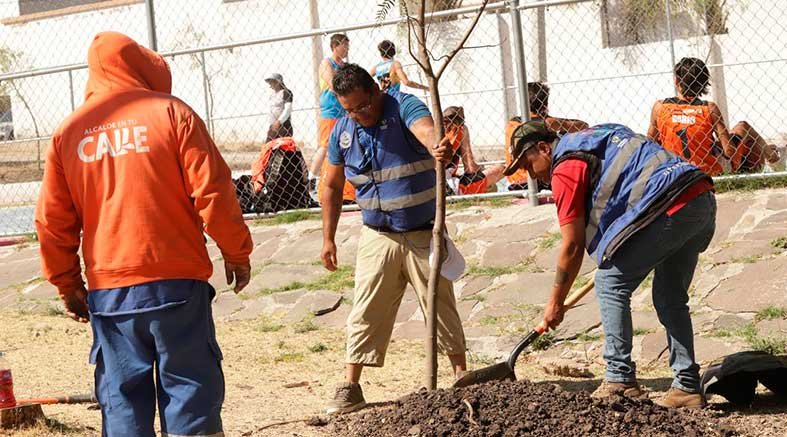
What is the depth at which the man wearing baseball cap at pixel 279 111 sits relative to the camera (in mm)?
11891

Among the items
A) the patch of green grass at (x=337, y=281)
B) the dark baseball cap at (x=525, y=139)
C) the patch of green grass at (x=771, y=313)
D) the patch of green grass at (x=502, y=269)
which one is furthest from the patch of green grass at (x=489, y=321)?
the dark baseball cap at (x=525, y=139)

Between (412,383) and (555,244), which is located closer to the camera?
(412,383)

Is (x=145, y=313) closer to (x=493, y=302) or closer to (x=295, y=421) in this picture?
(x=295, y=421)

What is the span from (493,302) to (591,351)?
3.80 feet

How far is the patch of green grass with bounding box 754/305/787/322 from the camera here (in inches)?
273

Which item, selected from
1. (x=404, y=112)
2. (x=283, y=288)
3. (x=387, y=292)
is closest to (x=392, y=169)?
(x=404, y=112)

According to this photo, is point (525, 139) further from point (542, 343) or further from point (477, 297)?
point (477, 297)

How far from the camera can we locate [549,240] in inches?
345

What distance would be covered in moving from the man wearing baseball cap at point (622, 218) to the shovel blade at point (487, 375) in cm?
51

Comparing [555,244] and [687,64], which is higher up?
[687,64]

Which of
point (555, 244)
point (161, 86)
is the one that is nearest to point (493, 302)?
point (555, 244)

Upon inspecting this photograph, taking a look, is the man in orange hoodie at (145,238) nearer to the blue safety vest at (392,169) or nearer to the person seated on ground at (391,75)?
the blue safety vest at (392,169)

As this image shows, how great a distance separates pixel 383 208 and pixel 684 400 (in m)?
1.86

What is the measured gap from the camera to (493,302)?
8195mm
